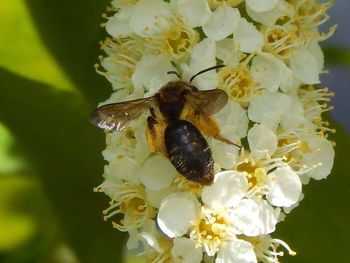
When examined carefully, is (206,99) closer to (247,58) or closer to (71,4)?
(247,58)

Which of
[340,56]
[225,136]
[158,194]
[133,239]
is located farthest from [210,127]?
[340,56]

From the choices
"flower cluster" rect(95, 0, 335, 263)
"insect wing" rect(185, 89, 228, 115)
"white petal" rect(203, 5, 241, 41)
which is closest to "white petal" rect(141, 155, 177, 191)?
"flower cluster" rect(95, 0, 335, 263)

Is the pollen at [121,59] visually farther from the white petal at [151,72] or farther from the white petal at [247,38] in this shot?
the white petal at [247,38]

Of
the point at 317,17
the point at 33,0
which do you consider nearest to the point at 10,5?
the point at 33,0


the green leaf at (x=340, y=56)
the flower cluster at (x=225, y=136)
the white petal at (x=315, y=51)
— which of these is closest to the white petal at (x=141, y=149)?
the flower cluster at (x=225, y=136)

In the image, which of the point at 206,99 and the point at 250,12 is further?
the point at 250,12

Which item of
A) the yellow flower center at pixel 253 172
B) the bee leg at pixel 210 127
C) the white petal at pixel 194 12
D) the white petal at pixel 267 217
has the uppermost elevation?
→ the white petal at pixel 194 12

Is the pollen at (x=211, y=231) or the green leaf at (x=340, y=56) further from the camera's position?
the green leaf at (x=340, y=56)
